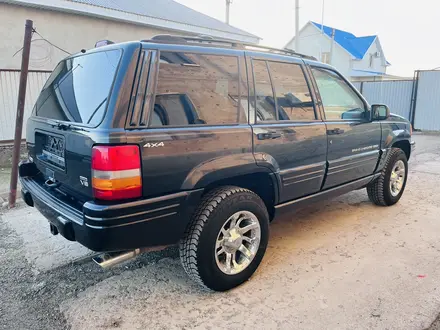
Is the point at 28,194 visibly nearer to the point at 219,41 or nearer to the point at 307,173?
the point at 219,41

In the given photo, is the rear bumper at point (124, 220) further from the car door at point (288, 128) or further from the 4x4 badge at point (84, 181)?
the car door at point (288, 128)

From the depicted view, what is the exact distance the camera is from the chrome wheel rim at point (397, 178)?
4685 mm

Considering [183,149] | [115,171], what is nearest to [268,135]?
[183,149]

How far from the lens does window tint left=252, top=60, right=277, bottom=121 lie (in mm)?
2898

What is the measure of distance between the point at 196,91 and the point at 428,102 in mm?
14012

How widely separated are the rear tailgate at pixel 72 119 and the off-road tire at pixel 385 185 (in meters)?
3.56

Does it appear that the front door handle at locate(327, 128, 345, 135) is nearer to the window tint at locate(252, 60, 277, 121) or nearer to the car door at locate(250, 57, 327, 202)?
the car door at locate(250, 57, 327, 202)

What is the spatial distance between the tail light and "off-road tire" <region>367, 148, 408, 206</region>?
3.38 metres

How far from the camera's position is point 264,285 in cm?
284

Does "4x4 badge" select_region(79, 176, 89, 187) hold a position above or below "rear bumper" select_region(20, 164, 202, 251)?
above

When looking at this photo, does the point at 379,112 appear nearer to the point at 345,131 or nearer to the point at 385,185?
the point at 345,131

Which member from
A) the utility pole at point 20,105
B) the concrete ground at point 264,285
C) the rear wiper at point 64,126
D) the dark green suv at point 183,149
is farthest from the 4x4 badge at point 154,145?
the utility pole at point 20,105

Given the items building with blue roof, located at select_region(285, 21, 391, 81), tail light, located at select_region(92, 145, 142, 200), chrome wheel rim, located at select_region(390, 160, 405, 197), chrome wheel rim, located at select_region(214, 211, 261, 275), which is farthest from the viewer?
building with blue roof, located at select_region(285, 21, 391, 81)

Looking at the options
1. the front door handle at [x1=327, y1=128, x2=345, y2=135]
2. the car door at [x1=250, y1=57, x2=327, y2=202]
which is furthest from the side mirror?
the car door at [x1=250, y1=57, x2=327, y2=202]
